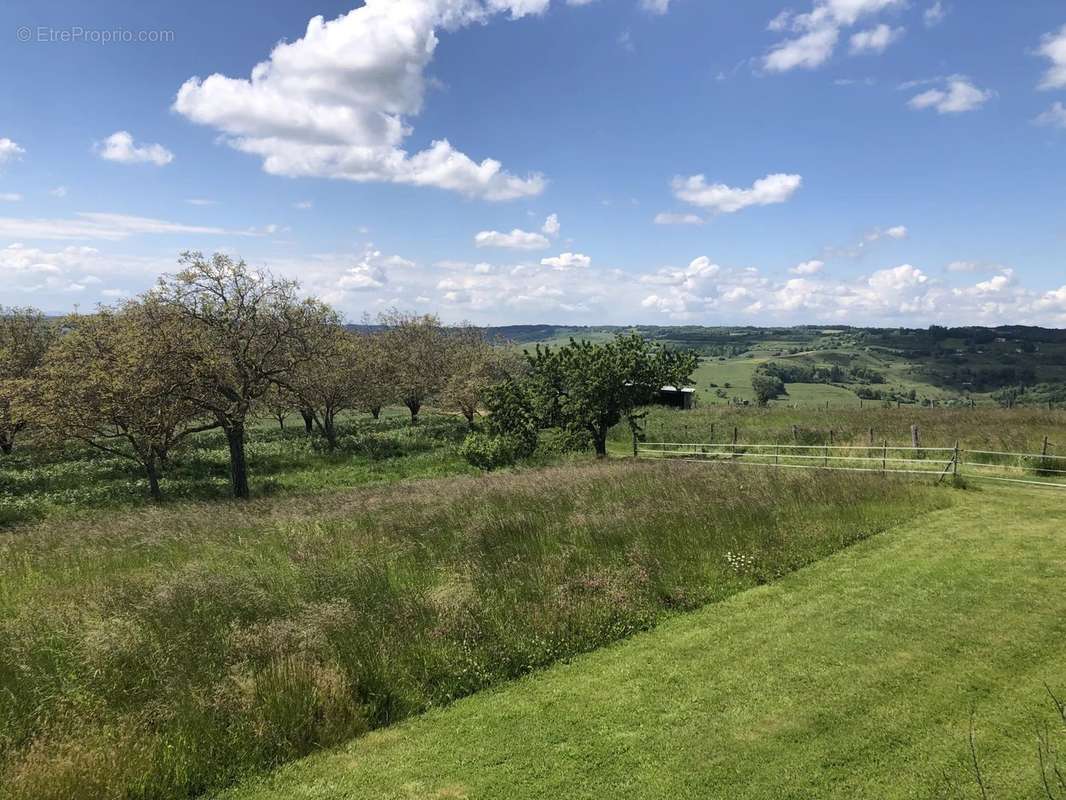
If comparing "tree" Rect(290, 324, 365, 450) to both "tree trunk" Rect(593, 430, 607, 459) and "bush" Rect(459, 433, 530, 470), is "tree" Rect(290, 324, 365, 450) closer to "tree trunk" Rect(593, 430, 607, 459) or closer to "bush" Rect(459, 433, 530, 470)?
"bush" Rect(459, 433, 530, 470)

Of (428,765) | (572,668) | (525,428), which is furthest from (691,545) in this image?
(525,428)

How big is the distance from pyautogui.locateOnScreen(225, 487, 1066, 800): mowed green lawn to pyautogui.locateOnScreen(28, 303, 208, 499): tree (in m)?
20.5

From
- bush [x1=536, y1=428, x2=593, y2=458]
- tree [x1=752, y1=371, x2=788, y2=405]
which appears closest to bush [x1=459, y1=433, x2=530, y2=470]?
bush [x1=536, y1=428, x2=593, y2=458]

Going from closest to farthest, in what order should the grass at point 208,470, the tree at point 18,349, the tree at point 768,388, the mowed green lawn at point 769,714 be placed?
the mowed green lawn at point 769,714 < the grass at point 208,470 < the tree at point 18,349 < the tree at point 768,388

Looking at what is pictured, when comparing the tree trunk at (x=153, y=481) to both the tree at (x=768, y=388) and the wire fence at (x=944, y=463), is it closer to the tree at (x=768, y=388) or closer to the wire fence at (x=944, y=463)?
the wire fence at (x=944, y=463)

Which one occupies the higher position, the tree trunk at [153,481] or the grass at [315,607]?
the grass at [315,607]

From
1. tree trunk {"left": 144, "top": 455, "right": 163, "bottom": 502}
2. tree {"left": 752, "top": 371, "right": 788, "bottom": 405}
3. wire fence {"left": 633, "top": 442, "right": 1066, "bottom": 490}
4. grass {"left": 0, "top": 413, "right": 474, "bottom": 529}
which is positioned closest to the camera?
wire fence {"left": 633, "top": 442, "right": 1066, "bottom": 490}

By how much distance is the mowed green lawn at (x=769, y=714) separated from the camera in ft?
17.4

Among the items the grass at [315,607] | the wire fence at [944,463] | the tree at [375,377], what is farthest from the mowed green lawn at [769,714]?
the tree at [375,377]

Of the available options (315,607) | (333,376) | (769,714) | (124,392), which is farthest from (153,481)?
(769,714)

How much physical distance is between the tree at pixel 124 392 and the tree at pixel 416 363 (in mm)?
32921

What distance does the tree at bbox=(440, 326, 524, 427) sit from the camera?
51969 mm

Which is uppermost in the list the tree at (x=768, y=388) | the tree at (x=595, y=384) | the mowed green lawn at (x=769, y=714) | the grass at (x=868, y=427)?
the tree at (x=595, y=384)

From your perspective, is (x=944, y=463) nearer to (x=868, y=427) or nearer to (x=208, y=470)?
(x=868, y=427)
